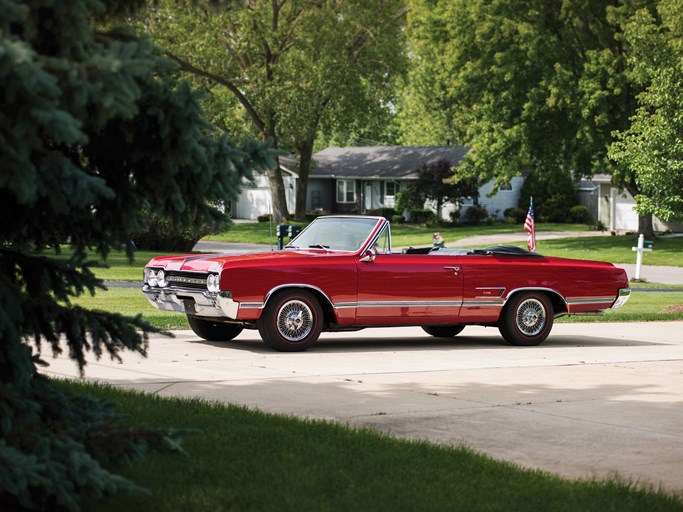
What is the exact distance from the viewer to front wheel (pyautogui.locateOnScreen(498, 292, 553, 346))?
51.1 feet

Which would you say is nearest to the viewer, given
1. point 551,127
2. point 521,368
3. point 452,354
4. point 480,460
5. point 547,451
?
point 480,460

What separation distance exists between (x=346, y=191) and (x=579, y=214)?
17321mm

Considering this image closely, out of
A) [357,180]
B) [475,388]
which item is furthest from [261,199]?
[475,388]

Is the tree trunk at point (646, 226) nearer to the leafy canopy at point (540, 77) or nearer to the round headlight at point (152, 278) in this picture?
the leafy canopy at point (540, 77)

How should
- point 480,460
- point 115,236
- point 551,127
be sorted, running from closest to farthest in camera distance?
point 115,236 < point 480,460 < point 551,127

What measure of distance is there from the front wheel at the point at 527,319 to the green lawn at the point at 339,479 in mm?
7339

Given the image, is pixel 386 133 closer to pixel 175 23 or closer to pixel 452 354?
pixel 175 23

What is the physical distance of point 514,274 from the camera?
1546 cm

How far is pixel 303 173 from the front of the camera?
69.4 m

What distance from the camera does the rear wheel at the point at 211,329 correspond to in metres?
15.4

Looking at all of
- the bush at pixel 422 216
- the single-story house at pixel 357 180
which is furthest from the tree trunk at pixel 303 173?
the bush at pixel 422 216

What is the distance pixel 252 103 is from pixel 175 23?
548cm

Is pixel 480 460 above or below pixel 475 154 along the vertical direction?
below

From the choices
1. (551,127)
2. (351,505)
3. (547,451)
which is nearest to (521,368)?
(547,451)
